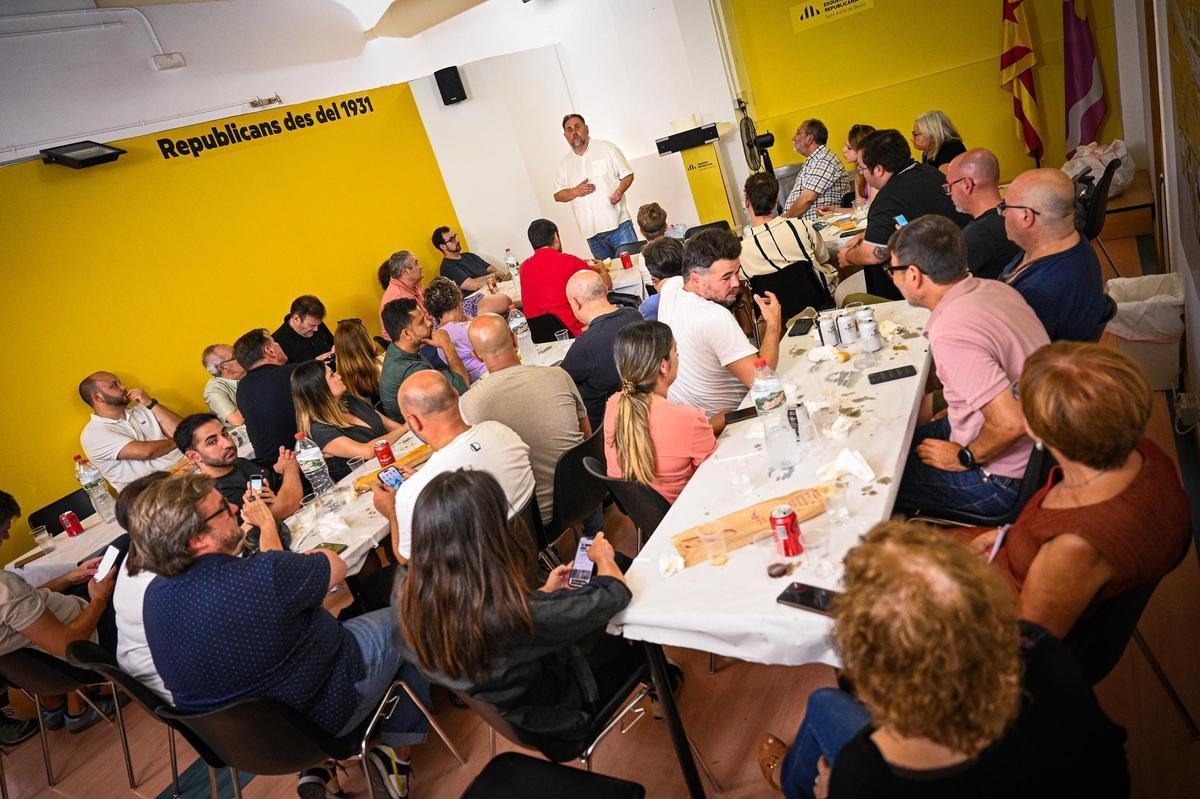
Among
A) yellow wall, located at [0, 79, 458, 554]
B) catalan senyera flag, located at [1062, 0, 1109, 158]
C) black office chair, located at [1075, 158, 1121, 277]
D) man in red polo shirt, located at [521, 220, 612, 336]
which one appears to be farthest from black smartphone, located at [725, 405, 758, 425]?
catalan senyera flag, located at [1062, 0, 1109, 158]

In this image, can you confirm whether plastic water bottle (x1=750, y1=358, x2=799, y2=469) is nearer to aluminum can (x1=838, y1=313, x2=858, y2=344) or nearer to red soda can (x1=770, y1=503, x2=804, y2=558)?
red soda can (x1=770, y1=503, x2=804, y2=558)

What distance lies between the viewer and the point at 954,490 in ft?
8.59

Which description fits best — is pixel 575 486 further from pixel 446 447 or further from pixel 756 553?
pixel 756 553

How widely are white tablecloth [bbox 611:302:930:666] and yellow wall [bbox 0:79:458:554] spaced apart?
196 inches

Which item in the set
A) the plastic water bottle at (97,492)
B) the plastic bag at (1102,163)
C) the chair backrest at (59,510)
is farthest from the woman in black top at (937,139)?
the chair backrest at (59,510)

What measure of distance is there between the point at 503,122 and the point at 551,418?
249 inches

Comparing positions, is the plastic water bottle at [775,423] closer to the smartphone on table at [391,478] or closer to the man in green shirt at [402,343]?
the smartphone on table at [391,478]

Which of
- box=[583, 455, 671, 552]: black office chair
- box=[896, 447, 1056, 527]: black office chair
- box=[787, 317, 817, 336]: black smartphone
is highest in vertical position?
box=[787, 317, 817, 336]: black smartphone

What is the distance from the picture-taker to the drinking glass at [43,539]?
14.5ft

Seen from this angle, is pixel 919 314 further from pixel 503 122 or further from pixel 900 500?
pixel 503 122

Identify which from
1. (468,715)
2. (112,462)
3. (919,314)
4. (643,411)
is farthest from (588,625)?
(112,462)

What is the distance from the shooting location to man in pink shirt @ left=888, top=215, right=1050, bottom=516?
8.01 ft

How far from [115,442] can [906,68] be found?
25.9 ft

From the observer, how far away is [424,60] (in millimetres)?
8781
